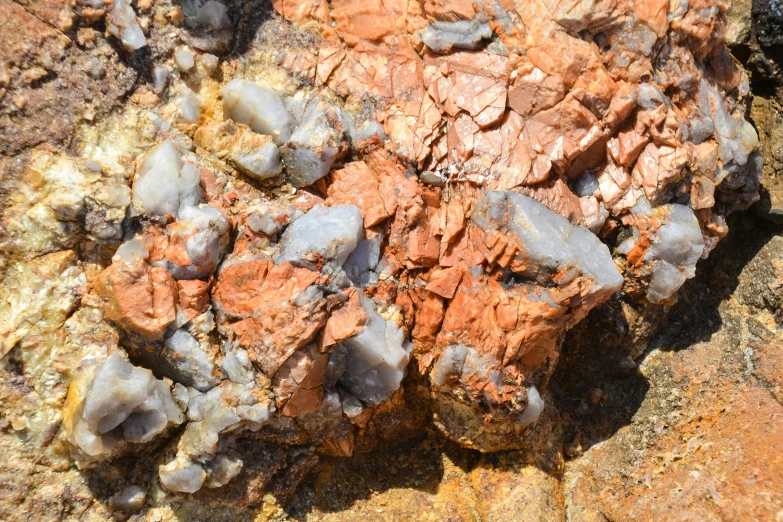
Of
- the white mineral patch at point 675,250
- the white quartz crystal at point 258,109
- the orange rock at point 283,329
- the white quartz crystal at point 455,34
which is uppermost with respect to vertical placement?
the white quartz crystal at point 455,34

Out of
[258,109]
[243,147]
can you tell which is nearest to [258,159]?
[243,147]

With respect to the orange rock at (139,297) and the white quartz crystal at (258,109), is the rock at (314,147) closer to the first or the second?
the white quartz crystal at (258,109)

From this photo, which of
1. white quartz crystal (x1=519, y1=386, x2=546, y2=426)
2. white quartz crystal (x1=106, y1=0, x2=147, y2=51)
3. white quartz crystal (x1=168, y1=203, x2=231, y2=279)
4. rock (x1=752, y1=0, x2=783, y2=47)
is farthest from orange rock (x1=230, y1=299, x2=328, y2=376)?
rock (x1=752, y1=0, x2=783, y2=47)

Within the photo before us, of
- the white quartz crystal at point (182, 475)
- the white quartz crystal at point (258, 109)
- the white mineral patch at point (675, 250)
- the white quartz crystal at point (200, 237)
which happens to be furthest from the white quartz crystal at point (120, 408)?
the white mineral patch at point (675, 250)

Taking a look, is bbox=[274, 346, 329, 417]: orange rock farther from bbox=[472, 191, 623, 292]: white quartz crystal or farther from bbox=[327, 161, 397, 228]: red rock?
bbox=[472, 191, 623, 292]: white quartz crystal

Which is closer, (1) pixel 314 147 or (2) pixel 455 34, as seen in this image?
(1) pixel 314 147

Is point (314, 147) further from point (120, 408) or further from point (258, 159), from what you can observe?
point (120, 408)
